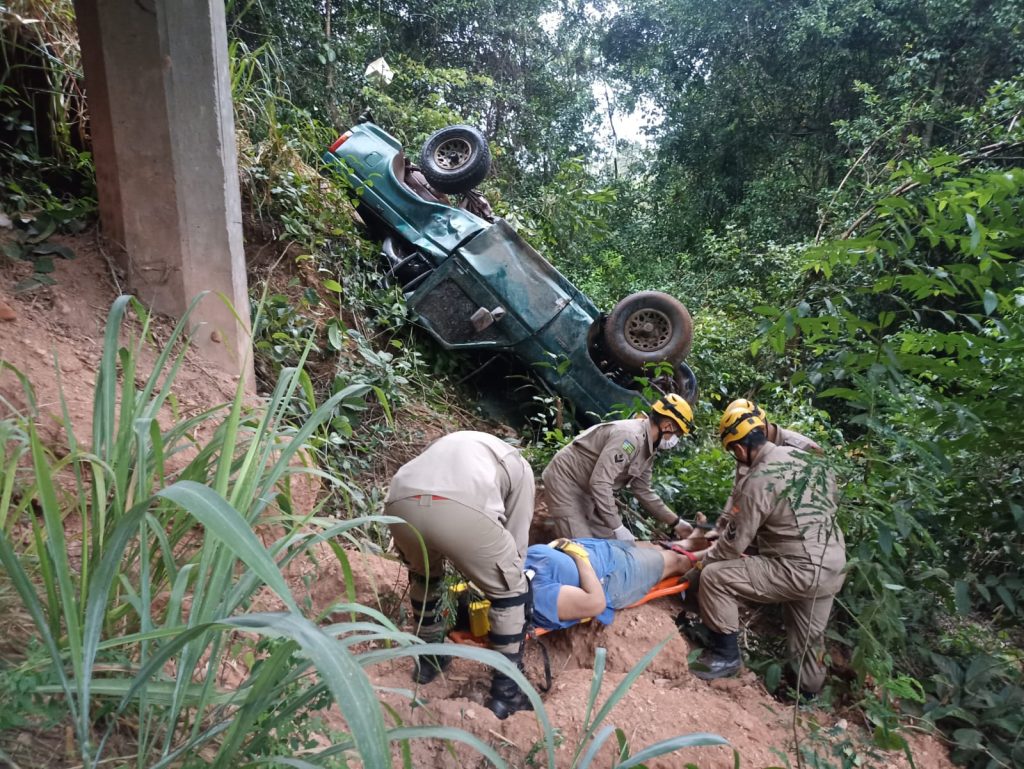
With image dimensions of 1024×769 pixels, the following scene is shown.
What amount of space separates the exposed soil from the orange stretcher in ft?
0.31

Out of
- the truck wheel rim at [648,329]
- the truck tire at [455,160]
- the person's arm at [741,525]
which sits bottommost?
the person's arm at [741,525]

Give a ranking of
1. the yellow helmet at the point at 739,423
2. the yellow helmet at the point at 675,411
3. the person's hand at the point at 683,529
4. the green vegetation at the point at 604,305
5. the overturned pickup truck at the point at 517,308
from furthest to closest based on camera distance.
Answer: the overturned pickup truck at the point at 517,308 < the person's hand at the point at 683,529 < the yellow helmet at the point at 675,411 < the yellow helmet at the point at 739,423 < the green vegetation at the point at 604,305

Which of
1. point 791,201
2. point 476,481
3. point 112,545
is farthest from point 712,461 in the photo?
point 791,201

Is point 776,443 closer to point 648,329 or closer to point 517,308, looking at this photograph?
point 648,329

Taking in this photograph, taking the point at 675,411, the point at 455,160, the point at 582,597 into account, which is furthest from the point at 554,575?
the point at 455,160

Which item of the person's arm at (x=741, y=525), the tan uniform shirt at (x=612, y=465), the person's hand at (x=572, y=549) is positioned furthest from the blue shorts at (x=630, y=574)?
the tan uniform shirt at (x=612, y=465)

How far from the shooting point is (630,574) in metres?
3.66

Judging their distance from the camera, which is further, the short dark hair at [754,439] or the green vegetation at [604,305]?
the short dark hair at [754,439]

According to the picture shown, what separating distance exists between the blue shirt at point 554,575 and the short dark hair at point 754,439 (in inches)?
38.2

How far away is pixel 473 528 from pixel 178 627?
1.49 meters

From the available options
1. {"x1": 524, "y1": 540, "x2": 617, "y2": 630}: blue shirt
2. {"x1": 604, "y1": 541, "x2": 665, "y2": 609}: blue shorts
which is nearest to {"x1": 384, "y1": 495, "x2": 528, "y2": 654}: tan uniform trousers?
{"x1": 524, "y1": 540, "x2": 617, "y2": 630}: blue shirt

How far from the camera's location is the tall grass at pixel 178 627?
97 cm

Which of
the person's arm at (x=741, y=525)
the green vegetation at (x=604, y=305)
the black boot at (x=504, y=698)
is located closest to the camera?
the green vegetation at (x=604, y=305)

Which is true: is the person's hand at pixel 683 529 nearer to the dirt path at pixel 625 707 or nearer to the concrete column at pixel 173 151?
the dirt path at pixel 625 707
